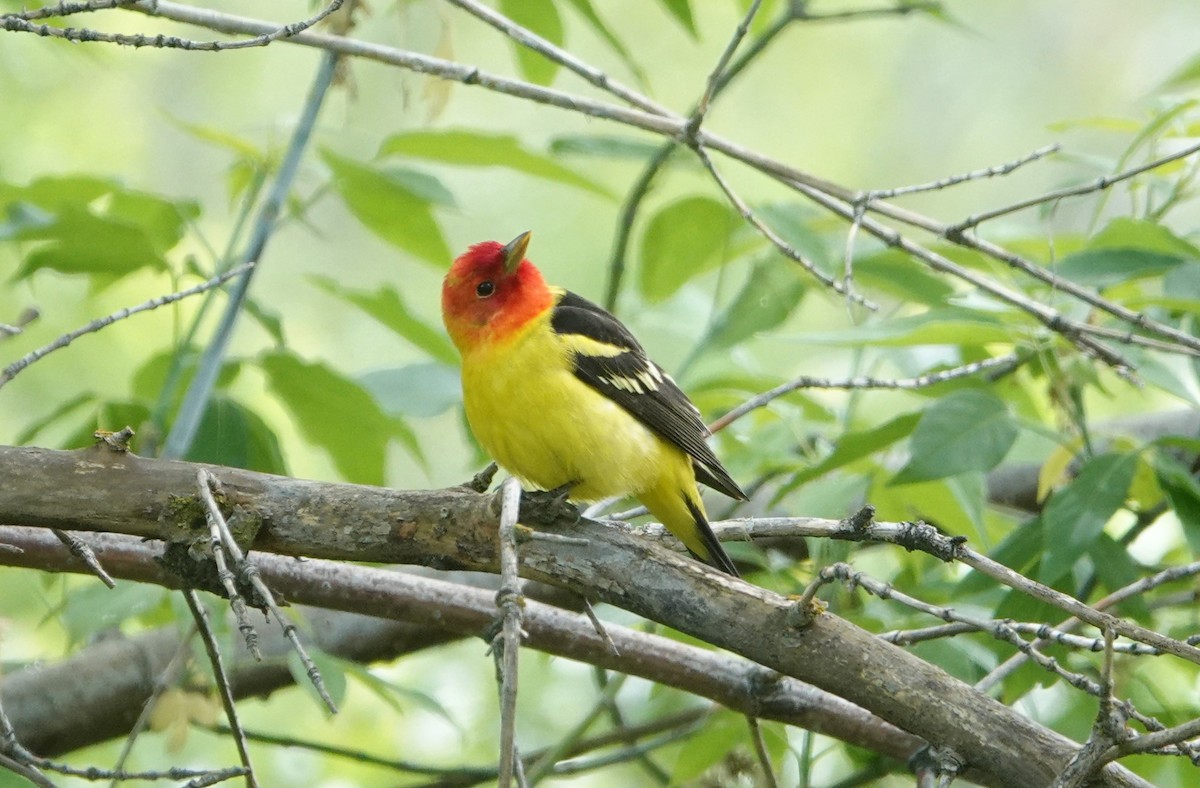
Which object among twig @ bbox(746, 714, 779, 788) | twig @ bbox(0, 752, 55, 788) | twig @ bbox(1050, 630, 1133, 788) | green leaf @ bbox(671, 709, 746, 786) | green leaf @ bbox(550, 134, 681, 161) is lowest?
twig @ bbox(1050, 630, 1133, 788)

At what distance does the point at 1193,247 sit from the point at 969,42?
40.1ft

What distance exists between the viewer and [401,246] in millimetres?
4465

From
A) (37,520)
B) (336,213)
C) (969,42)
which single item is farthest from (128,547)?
(969,42)

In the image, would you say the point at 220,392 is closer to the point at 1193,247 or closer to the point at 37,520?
the point at 37,520

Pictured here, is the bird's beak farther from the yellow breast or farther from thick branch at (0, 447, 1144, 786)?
thick branch at (0, 447, 1144, 786)

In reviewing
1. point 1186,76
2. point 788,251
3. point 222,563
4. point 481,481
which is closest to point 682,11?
point 788,251

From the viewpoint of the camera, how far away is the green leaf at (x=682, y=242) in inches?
176

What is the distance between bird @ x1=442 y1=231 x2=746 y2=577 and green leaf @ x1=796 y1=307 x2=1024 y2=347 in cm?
65

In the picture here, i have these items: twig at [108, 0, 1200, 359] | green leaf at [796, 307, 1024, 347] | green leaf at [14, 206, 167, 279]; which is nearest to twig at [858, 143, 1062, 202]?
twig at [108, 0, 1200, 359]

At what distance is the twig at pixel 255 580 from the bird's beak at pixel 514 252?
1.82 metres

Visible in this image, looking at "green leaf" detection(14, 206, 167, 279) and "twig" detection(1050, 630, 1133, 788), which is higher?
"green leaf" detection(14, 206, 167, 279)

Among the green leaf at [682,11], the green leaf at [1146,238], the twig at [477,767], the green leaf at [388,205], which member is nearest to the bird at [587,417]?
the green leaf at [388,205]

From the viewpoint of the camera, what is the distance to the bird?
3.67 meters

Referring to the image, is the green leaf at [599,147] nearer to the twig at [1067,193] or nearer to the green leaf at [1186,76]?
the twig at [1067,193]
